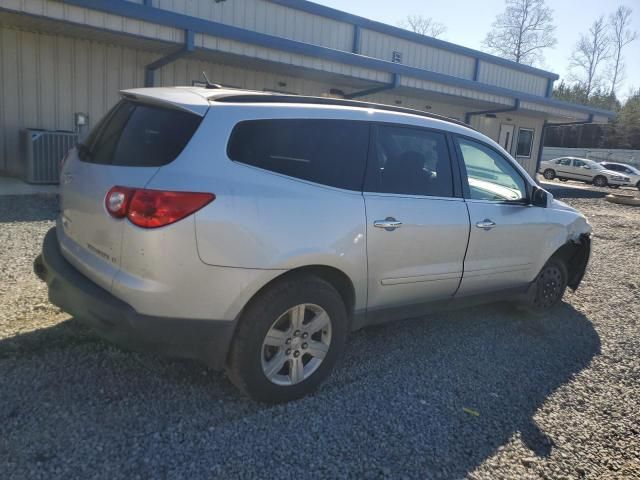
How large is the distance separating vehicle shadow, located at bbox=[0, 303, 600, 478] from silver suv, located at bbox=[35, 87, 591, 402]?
1.11 feet

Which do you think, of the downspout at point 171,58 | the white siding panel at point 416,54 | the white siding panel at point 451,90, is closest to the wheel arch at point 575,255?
the downspout at point 171,58

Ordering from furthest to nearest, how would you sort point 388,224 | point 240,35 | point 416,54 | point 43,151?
point 416,54 → point 240,35 → point 43,151 → point 388,224

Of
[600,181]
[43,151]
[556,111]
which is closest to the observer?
[43,151]

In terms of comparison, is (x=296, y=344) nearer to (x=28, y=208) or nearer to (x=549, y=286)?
(x=549, y=286)

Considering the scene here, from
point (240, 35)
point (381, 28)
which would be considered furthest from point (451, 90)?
point (240, 35)

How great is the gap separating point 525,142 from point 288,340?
74.1ft

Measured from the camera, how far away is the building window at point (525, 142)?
22578 mm

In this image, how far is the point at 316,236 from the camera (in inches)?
118

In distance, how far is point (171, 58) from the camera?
10.6 meters

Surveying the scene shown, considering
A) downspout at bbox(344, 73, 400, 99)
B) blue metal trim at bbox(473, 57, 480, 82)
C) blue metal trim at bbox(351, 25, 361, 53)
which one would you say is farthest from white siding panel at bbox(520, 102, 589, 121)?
downspout at bbox(344, 73, 400, 99)

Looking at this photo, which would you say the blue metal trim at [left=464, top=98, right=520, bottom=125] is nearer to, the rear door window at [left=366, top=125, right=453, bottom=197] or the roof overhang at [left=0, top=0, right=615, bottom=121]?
the roof overhang at [left=0, top=0, right=615, bottom=121]

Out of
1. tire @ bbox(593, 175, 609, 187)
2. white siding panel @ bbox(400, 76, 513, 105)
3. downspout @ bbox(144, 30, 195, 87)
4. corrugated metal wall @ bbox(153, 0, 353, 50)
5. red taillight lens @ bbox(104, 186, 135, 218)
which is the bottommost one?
tire @ bbox(593, 175, 609, 187)

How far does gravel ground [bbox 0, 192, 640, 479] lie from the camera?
2.58 metres

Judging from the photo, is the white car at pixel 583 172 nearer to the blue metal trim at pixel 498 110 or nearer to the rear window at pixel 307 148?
the blue metal trim at pixel 498 110
